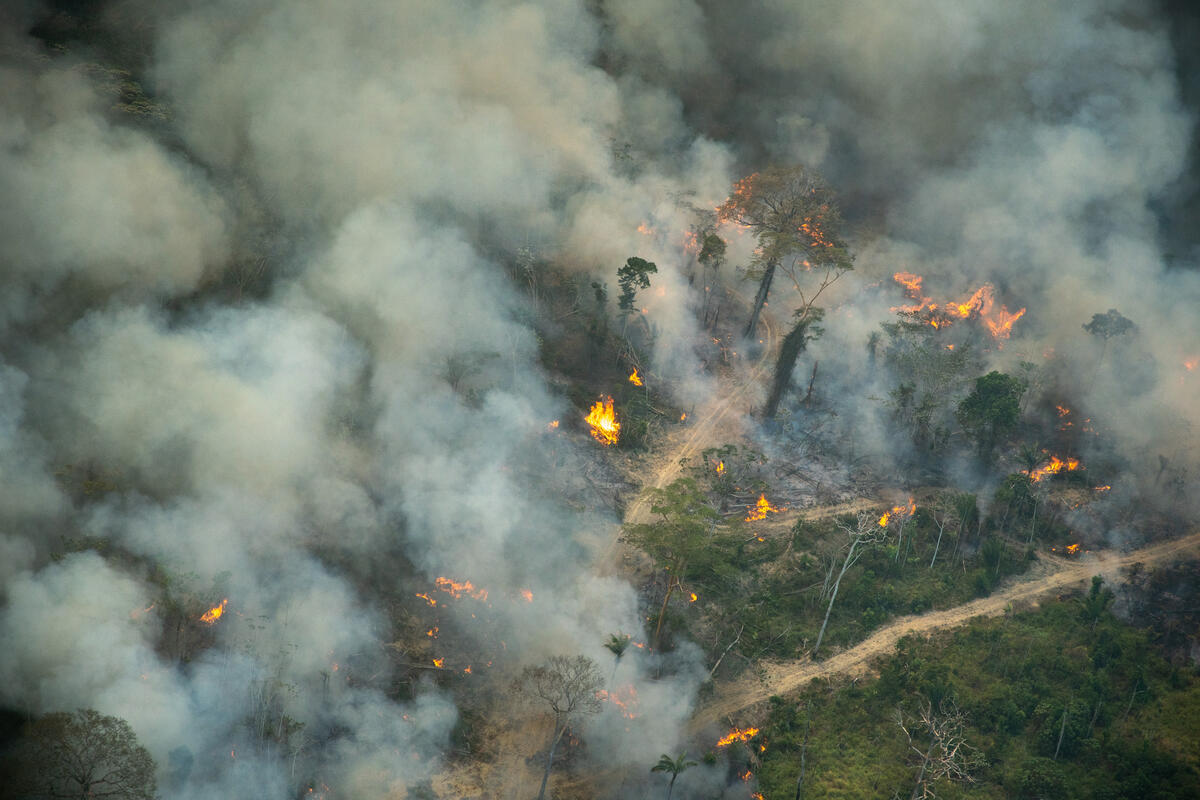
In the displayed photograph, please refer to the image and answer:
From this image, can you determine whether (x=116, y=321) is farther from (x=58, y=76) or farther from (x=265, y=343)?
(x=58, y=76)

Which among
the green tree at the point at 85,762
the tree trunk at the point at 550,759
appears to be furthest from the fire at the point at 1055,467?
the green tree at the point at 85,762

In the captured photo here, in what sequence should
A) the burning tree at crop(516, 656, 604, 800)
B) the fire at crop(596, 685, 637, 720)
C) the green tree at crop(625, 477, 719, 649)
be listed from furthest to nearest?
the green tree at crop(625, 477, 719, 649) → the fire at crop(596, 685, 637, 720) → the burning tree at crop(516, 656, 604, 800)

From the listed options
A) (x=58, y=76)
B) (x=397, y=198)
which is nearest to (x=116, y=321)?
(x=58, y=76)

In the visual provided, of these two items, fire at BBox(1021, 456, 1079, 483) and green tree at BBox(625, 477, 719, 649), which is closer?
green tree at BBox(625, 477, 719, 649)

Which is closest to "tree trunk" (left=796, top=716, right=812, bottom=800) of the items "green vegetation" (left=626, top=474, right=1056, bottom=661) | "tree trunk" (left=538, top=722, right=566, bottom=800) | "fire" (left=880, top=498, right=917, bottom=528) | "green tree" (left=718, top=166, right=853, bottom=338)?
"green vegetation" (left=626, top=474, right=1056, bottom=661)

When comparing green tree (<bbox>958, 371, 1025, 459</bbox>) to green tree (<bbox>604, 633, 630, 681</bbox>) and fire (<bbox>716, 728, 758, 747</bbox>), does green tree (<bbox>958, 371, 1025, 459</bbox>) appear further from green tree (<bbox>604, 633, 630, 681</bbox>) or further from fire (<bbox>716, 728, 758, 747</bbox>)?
green tree (<bbox>604, 633, 630, 681</bbox>)

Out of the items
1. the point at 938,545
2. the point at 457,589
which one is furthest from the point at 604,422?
the point at 938,545

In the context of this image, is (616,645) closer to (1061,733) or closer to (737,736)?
(737,736)
